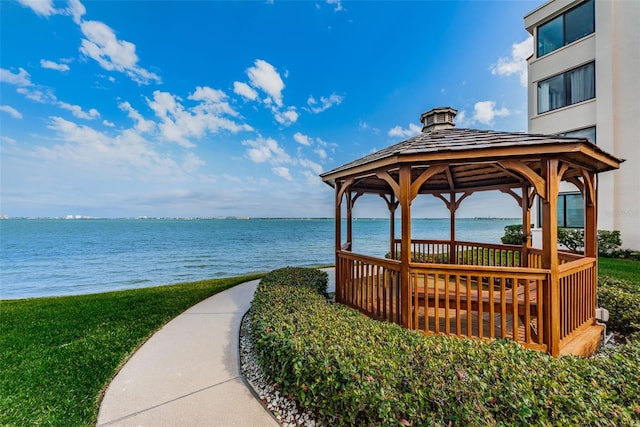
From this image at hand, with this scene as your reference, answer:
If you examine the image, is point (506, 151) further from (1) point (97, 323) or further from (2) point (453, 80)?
(2) point (453, 80)

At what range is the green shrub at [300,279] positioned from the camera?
5.51 metres

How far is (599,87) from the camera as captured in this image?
35.3 ft

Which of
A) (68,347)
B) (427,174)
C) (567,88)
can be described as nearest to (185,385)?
(68,347)

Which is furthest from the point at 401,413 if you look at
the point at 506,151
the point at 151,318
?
the point at 151,318

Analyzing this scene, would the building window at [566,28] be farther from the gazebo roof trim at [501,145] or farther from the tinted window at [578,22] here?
the gazebo roof trim at [501,145]

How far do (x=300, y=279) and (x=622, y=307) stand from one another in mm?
5844

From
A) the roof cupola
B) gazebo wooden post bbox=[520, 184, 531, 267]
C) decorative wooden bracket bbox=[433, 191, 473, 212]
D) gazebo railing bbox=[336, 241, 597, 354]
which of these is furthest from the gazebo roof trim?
decorative wooden bracket bbox=[433, 191, 473, 212]

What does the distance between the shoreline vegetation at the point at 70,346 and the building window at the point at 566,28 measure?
10.9 m

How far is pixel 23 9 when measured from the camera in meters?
9.73

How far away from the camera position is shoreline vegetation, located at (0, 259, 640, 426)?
8.72 feet

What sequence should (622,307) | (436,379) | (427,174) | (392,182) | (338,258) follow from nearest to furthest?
1. (436,379)
2. (427,174)
3. (392,182)
4. (622,307)
5. (338,258)

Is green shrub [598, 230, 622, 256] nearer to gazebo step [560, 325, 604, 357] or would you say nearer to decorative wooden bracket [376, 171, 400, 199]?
gazebo step [560, 325, 604, 357]

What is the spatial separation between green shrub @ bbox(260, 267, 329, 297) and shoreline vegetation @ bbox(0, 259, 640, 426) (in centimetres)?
213

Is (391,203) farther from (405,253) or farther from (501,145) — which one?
(501,145)
